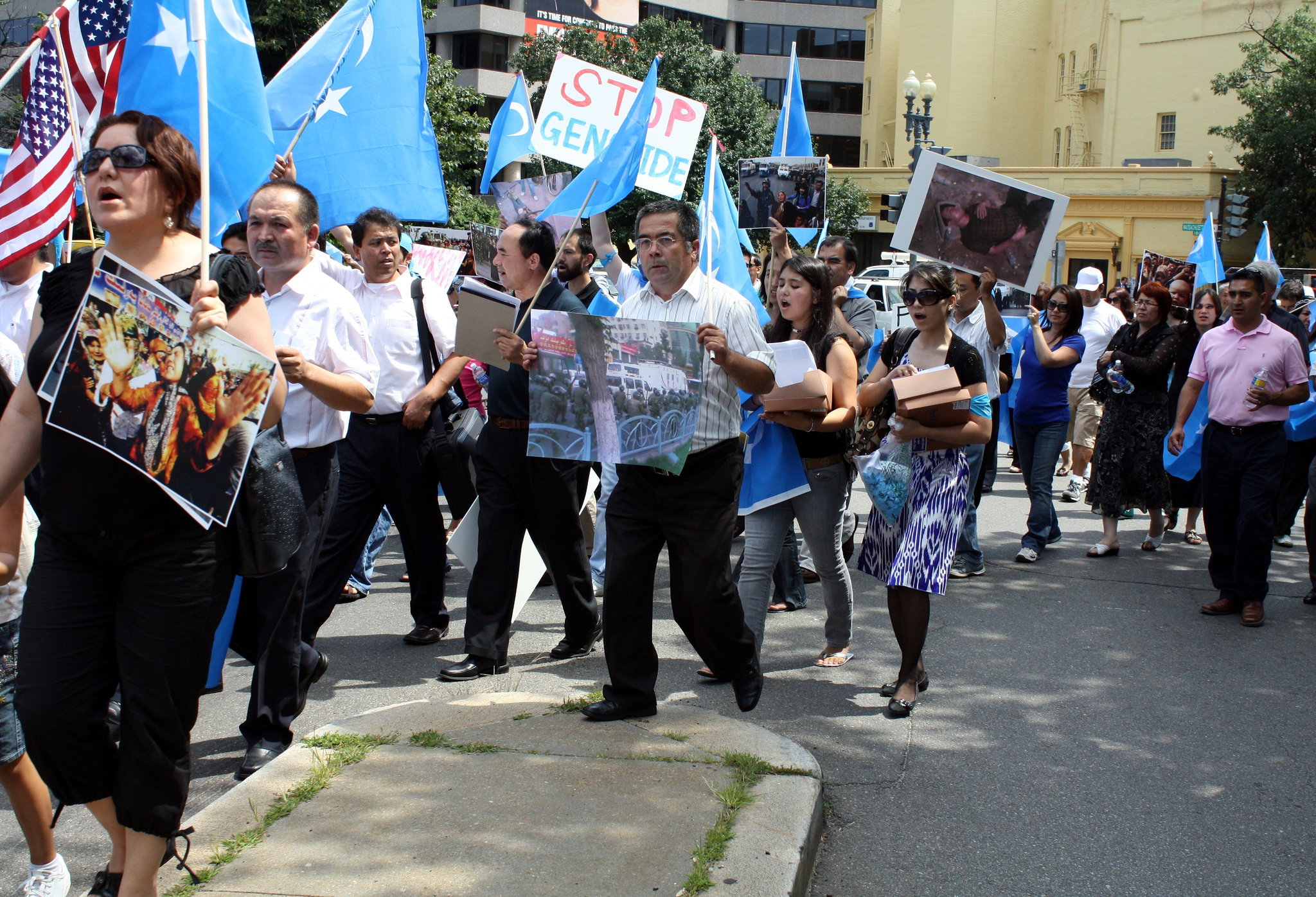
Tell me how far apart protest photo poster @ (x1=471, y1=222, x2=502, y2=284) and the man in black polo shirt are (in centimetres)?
206

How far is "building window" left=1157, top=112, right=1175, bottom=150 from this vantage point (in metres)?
49.2

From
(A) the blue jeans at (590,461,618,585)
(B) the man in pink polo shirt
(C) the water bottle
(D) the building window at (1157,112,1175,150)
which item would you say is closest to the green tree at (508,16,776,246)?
(D) the building window at (1157,112,1175,150)

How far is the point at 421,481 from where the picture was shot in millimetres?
6043

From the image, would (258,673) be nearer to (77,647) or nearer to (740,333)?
(77,647)

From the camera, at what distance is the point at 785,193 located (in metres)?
8.62

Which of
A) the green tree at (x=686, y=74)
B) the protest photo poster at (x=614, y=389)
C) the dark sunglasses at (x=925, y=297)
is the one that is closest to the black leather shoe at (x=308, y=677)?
the protest photo poster at (x=614, y=389)

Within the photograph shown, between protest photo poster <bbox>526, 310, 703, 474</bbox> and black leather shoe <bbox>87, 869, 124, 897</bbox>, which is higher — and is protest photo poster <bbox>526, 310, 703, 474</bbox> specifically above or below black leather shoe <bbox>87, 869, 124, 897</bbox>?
above

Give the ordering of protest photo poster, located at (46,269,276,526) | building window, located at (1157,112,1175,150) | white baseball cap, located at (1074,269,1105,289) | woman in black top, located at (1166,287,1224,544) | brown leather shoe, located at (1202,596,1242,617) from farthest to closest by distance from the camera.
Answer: building window, located at (1157,112,1175,150) → white baseball cap, located at (1074,269,1105,289) → woman in black top, located at (1166,287,1224,544) → brown leather shoe, located at (1202,596,1242,617) → protest photo poster, located at (46,269,276,526)

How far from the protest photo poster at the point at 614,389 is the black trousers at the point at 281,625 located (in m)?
0.81

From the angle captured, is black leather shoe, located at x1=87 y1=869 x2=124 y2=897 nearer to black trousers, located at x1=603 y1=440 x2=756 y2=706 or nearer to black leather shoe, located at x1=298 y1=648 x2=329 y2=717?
black leather shoe, located at x1=298 y1=648 x2=329 y2=717

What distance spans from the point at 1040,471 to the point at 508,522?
4658 millimetres

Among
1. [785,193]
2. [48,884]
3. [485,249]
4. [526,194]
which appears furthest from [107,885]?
[785,193]

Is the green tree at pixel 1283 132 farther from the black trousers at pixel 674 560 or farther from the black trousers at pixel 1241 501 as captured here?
the black trousers at pixel 674 560

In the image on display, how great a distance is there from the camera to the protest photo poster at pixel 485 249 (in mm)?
7828
